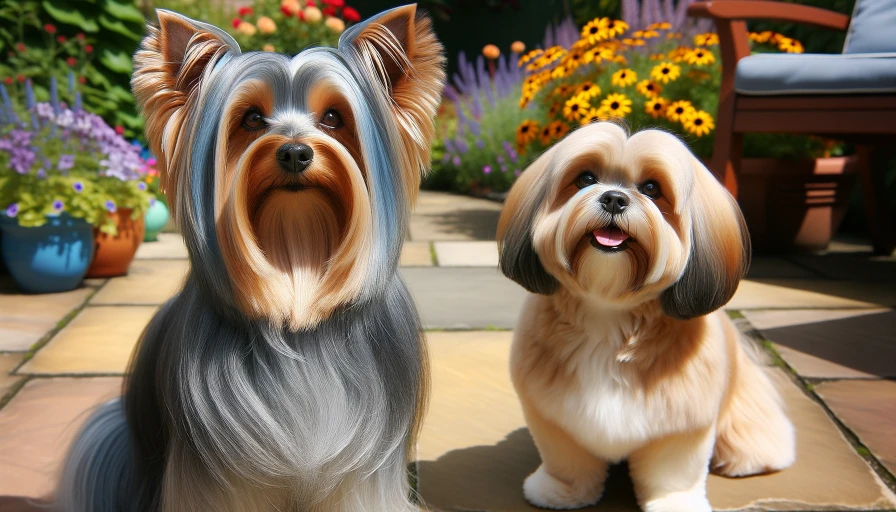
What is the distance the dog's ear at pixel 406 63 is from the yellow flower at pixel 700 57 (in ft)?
11.4

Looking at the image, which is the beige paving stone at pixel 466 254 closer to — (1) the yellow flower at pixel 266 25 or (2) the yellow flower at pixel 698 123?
(2) the yellow flower at pixel 698 123

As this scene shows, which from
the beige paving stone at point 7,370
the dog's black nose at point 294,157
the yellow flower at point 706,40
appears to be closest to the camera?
the dog's black nose at point 294,157

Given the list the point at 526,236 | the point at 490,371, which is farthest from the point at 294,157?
the point at 490,371

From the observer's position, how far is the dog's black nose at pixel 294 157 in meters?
1.71

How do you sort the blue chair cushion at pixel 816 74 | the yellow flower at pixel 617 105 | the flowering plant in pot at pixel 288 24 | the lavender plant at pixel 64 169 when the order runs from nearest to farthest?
the blue chair cushion at pixel 816 74
the lavender plant at pixel 64 169
the yellow flower at pixel 617 105
the flowering plant in pot at pixel 288 24

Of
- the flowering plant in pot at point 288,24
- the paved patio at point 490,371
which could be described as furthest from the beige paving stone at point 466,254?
the flowering plant in pot at point 288,24

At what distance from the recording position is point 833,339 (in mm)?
3646

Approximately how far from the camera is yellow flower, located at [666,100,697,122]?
4949 mm

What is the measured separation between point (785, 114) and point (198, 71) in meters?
2.92

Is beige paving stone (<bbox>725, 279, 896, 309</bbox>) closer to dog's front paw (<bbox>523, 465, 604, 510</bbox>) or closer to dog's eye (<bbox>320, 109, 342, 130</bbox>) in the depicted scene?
dog's front paw (<bbox>523, 465, 604, 510</bbox>)

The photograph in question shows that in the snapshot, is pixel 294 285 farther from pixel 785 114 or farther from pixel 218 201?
pixel 785 114

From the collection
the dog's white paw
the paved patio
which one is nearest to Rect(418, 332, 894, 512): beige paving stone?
the paved patio

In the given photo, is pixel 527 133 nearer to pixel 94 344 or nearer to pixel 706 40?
pixel 706 40

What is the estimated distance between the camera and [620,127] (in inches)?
81.7
